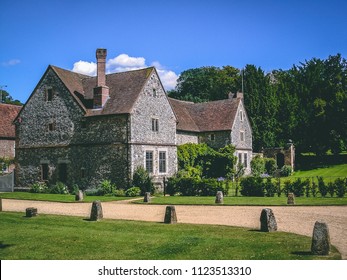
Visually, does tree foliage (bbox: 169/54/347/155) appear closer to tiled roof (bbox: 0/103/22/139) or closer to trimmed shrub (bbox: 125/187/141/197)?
trimmed shrub (bbox: 125/187/141/197)

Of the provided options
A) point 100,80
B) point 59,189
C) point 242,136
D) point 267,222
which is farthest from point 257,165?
point 267,222

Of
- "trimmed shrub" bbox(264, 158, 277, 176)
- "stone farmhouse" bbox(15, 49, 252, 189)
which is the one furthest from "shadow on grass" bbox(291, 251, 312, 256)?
"trimmed shrub" bbox(264, 158, 277, 176)

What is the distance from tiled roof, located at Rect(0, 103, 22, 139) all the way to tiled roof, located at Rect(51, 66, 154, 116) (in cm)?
1268

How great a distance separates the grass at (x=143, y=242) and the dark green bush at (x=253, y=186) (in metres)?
11.9

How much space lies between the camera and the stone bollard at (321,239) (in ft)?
32.8

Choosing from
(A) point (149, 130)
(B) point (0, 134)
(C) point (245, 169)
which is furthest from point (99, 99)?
(C) point (245, 169)

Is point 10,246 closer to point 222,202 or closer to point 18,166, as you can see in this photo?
point 222,202

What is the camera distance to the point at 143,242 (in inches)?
477

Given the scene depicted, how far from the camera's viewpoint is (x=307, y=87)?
182ft

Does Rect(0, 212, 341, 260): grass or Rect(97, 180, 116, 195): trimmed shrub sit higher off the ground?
Rect(97, 180, 116, 195): trimmed shrub

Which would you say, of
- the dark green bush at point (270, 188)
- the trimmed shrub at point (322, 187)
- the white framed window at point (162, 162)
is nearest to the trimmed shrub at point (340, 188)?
the trimmed shrub at point (322, 187)

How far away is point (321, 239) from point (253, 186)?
16.0 m

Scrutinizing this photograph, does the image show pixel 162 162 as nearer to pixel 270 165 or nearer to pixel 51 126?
pixel 51 126

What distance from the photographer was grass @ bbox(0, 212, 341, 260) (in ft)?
34.3
